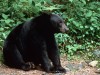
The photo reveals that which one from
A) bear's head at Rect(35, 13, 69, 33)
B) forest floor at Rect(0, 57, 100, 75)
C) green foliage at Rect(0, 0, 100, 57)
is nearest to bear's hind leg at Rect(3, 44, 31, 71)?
forest floor at Rect(0, 57, 100, 75)

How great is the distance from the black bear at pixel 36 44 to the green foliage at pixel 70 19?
3.08ft

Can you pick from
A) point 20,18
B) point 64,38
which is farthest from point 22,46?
point 20,18

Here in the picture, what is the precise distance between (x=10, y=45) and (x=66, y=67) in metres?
1.27

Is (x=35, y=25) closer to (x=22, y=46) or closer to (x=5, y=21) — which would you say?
(x=22, y=46)

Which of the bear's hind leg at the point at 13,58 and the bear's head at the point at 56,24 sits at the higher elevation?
the bear's head at the point at 56,24

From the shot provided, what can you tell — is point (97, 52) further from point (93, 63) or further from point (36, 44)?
point (36, 44)

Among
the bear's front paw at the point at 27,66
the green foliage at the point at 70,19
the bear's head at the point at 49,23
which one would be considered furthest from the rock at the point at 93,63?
the bear's front paw at the point at 27,66

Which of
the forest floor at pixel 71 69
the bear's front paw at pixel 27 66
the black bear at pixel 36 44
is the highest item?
the black bear at pixel 36 44

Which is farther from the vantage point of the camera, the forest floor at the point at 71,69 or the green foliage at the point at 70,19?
the green foliage at the point at 70,19

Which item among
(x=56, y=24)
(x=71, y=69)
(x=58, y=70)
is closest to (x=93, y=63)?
(x=71, y=69)

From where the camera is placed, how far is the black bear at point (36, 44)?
7.07m

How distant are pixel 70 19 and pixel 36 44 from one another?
2.34 meters

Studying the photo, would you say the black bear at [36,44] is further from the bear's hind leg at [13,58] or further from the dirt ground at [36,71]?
the dirt ground at [36,71]

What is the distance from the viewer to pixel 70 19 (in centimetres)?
916
